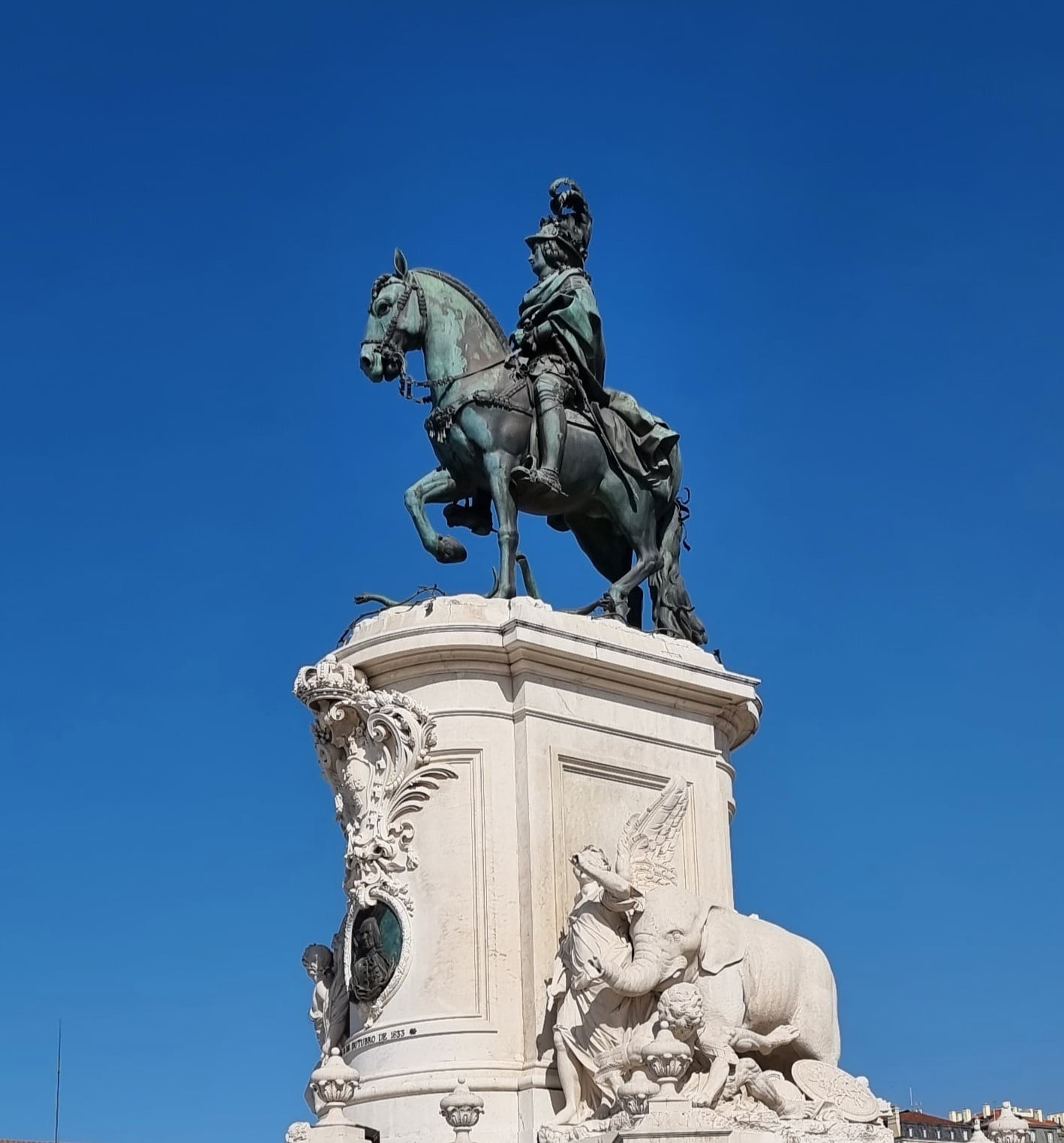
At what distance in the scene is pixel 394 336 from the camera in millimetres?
18484

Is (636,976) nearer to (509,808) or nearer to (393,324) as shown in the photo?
(509,808)

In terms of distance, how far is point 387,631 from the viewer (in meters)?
17.0

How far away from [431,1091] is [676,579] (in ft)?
20.5

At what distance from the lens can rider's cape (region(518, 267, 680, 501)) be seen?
18.8 meters

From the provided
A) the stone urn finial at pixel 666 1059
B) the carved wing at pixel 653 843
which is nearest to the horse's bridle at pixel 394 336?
the carved wing at pixel 653 843

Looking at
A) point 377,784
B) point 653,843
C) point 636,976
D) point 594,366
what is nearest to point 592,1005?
point 636,976

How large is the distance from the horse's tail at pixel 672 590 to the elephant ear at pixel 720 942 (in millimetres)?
3975

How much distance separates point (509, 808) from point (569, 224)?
6.62 meters

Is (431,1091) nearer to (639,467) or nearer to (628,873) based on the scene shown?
(628,873)

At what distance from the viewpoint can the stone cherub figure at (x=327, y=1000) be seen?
16.9 meters

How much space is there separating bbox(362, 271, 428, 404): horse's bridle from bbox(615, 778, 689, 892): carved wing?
503 centimetres

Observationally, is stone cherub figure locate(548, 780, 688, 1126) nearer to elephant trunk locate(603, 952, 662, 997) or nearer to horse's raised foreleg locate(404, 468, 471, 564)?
elephant trunk locate(603, 952, 662, 997)

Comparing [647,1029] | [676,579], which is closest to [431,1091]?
[647,1029]

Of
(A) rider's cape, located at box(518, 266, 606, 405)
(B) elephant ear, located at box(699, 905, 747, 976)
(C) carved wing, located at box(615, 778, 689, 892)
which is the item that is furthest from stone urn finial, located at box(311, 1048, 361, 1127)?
(A) rider's cape, located at box(518, 266, 606, 405)
